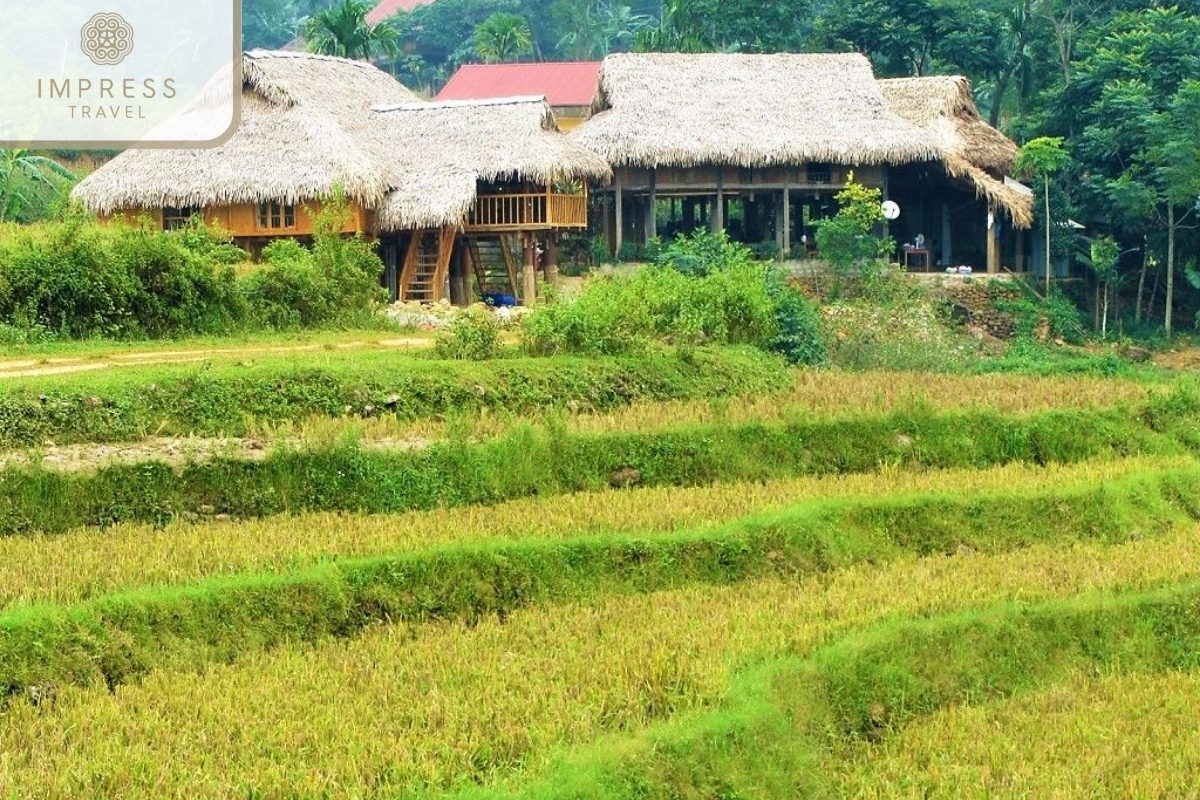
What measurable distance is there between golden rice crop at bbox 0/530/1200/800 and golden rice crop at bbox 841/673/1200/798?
814mm

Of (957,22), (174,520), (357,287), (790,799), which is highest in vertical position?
(957,22)

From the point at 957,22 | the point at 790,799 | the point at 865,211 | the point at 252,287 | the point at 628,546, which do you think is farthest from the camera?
the point at 957,22

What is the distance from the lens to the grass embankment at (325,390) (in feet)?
33.3

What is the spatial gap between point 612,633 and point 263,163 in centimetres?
1618

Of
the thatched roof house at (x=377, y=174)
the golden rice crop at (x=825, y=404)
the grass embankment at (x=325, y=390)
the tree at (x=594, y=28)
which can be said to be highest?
the tree at (x=594, y=28)

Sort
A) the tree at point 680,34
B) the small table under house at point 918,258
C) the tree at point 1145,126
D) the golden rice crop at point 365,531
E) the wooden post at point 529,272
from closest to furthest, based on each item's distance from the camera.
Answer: the golden rice crop at point 365,531, the wooden post at point 529,272, the tree at point 1145,126, the small table under house at point 918,258, the tree at point 680,34

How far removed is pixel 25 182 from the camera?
1013 inches

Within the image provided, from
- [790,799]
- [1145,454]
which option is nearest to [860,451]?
[1145,454]

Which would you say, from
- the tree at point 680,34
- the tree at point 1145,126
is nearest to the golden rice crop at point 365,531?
the tree at point 1145,126

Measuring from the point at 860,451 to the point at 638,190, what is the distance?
49.5 ft

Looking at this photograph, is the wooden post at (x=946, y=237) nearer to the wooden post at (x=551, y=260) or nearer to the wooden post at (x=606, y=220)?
the wooden post at (x=606, y=220)

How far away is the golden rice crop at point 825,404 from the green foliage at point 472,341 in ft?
4.22

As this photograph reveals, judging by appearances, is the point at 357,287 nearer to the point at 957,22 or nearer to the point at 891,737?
the point at 891,737

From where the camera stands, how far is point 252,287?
16.3 m
